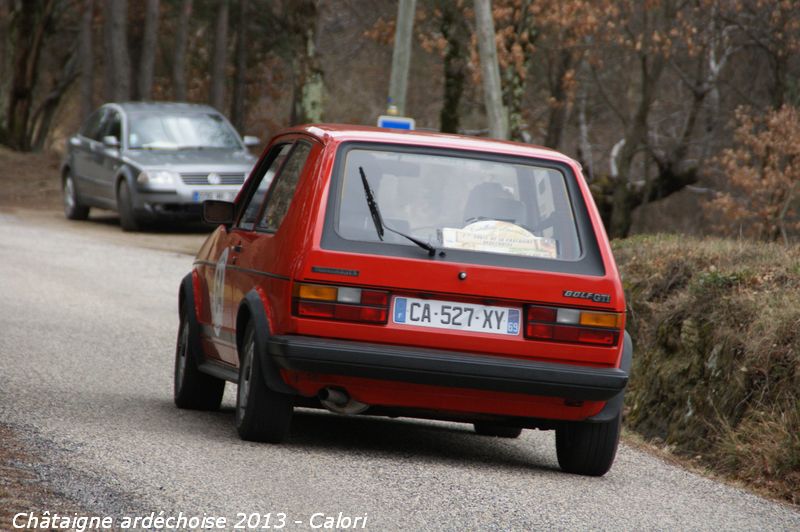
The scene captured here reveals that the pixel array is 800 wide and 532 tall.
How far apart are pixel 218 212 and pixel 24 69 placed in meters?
33.8

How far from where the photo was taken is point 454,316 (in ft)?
22.0

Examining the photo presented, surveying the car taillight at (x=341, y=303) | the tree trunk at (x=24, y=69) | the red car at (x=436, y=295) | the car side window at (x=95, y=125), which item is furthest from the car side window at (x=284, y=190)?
the tree trunk at (x=24, y=69)

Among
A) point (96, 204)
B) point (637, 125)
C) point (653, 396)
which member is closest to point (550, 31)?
point (637, 125)

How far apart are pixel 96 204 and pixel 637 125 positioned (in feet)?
38.2

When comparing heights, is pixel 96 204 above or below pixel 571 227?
below

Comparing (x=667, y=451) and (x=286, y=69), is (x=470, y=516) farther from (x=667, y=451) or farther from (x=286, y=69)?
(x=286, y=69)

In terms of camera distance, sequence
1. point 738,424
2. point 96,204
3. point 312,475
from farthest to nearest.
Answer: point 96,204 → point 738,424 → point 312,475

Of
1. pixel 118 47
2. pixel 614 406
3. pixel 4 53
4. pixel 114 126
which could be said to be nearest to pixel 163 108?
pixel 114 126

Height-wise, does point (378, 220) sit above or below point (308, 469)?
→ above

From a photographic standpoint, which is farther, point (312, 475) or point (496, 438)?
point (496, 438)

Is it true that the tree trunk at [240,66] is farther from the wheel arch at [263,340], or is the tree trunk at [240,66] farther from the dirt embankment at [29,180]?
the wheel arch at [263,340]

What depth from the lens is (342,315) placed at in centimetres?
664

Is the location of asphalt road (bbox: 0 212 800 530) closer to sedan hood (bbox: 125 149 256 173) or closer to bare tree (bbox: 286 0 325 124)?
sedan hood (bbox: 125 149 256 173)

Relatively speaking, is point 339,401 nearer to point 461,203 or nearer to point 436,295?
point 436,295
